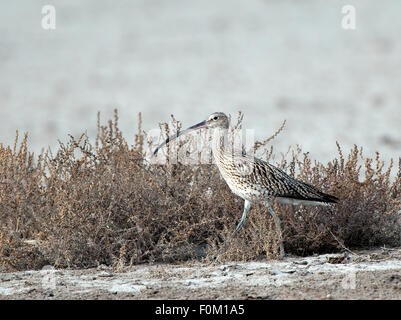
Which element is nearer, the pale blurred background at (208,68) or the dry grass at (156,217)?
the dry grass at (156,217)

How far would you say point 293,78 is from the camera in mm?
16234

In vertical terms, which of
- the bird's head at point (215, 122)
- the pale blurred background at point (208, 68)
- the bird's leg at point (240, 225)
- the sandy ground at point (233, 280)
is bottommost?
the sandy ground at point (233, 280)

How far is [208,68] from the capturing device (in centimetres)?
1656

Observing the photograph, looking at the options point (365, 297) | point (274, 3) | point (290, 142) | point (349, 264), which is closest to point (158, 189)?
point (349, 264)

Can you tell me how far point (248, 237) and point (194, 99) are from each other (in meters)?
7.62

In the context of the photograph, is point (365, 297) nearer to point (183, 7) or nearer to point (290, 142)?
point (290, 142)

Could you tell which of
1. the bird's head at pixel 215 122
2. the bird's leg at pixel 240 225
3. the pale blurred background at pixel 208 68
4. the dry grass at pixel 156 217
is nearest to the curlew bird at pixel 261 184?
the bird's leg at pixel 240 225

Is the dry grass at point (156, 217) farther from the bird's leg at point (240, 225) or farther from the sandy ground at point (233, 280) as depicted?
the sandy ground at point (233, 280)

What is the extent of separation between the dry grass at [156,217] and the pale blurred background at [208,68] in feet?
13.9

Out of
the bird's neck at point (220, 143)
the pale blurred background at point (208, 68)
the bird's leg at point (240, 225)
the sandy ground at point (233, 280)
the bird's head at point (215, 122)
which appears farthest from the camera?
the pale blurred background at point (208, 68)

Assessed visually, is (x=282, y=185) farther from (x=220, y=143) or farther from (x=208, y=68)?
(x=208, y=68)

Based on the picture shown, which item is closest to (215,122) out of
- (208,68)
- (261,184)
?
(261,184)

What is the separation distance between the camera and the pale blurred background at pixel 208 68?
13.3 metres
